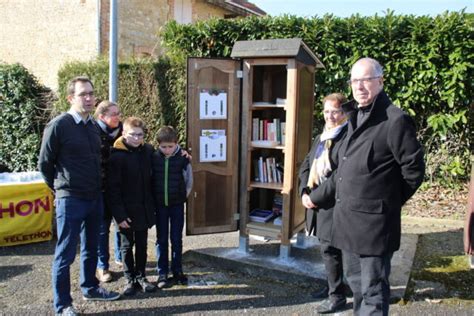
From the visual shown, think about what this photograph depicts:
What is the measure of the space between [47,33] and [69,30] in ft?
2.87

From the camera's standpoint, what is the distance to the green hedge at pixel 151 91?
8.14m

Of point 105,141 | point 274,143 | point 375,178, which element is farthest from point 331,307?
point 105,141

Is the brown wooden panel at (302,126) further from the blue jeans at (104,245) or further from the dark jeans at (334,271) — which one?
the blue jeans at (104,245)

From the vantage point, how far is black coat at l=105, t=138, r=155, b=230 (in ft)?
13.0

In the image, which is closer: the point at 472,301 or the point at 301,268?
the point at 472,301

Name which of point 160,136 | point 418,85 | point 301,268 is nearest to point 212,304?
point 301,268

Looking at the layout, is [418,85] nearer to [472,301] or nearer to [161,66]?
[472,301]

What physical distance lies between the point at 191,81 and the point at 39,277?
8.75 feet

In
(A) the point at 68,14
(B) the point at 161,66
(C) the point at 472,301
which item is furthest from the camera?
(A) the point at 68,14

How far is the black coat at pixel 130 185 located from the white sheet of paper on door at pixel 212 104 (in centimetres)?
90

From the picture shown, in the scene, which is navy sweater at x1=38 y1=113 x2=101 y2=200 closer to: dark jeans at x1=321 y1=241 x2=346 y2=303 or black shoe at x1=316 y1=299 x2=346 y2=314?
dark jeans at x1=321 y1=241 x2=346 y2=303

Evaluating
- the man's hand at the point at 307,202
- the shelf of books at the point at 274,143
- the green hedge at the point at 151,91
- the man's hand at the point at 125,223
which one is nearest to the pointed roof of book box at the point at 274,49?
the shelf of books at the point at 274,143

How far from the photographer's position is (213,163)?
486cm

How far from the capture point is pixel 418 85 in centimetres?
682
